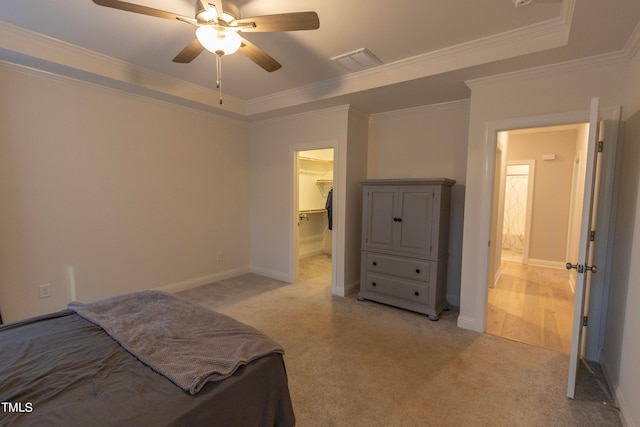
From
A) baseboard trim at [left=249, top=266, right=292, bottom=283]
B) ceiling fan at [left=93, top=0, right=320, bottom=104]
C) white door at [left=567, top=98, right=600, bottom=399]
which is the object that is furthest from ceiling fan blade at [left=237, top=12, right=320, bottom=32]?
baseboard trim at [left=249, top=266, right=292, bottom=283]

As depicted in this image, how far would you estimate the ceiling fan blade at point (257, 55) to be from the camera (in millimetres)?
2055

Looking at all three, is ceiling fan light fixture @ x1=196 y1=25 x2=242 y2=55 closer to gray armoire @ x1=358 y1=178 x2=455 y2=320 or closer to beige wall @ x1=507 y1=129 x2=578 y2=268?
gray armoire @ x1=358 y1=178 x2=455 y2=320

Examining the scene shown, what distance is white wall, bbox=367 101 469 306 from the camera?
3.60 metres

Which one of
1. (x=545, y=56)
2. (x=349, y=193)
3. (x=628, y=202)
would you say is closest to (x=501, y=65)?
(x=545, y=56)

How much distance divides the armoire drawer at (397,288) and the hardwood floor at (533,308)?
0.72 metres

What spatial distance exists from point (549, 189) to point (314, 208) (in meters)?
4.42

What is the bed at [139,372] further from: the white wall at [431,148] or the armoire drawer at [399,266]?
the white wall at [431,148]

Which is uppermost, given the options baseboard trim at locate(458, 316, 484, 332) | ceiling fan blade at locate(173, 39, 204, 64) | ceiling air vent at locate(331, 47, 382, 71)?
ceiling air vent at locate(331, 47, 382, 71)

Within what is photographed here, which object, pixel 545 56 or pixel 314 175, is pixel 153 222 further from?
pixel 545 56

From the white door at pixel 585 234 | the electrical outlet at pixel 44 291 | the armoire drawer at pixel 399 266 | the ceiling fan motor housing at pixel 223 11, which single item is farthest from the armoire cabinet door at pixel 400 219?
the electrical outlet at pixel 44 291

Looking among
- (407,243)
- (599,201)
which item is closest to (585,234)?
(599,201)

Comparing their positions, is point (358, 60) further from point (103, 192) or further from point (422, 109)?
point (103, 192)

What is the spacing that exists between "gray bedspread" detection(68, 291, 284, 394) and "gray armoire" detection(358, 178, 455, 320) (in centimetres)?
230

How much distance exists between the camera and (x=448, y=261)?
3.69 meters
